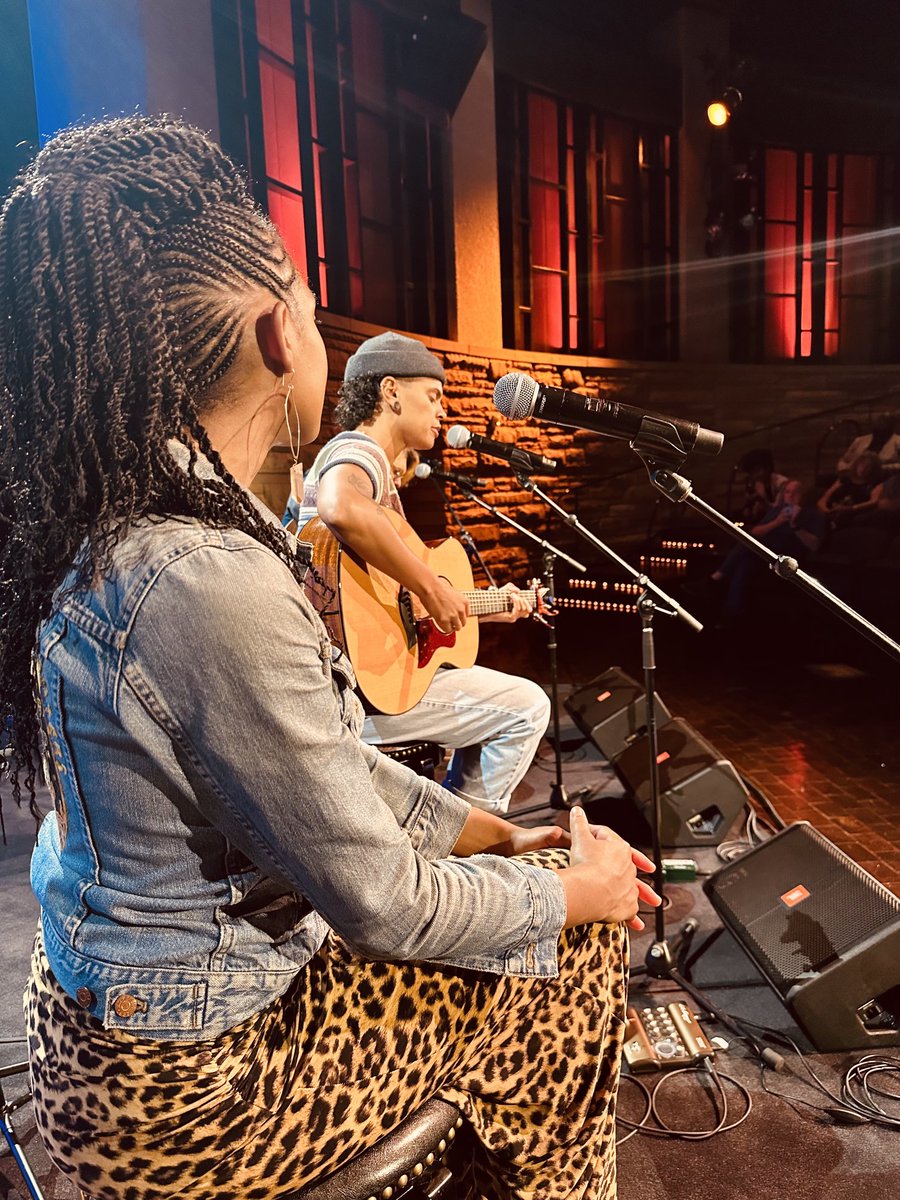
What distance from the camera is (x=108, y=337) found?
37.0 inches

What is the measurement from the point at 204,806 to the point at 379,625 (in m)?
2.09

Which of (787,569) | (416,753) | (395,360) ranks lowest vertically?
Answer: (416,753)

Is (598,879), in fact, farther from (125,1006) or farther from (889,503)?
(889,503)

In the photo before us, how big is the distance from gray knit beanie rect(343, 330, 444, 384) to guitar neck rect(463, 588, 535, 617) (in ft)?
2.87

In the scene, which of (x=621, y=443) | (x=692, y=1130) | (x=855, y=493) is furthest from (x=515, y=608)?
(x=621, y=443)

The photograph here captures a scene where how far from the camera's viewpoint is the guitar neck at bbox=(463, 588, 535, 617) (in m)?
3.45

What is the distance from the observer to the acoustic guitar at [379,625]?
2.89 m

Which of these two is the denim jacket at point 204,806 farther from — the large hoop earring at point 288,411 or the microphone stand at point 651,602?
the microphone stand at point 651,602

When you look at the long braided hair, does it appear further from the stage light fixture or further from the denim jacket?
the stage light fixture

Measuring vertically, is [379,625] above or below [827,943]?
above

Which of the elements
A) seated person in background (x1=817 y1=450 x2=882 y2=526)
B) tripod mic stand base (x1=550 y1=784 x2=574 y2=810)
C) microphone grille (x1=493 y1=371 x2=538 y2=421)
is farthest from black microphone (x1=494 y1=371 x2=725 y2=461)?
seated person in background (x1=817 y1=450 x2=882 y2=526)

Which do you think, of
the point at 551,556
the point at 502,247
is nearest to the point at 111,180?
the point at 551,556

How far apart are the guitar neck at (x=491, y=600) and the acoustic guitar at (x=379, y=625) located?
6.5 inches

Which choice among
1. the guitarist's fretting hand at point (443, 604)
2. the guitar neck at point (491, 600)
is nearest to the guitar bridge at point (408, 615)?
the guitarist's fretting hand at point (443, 604)
